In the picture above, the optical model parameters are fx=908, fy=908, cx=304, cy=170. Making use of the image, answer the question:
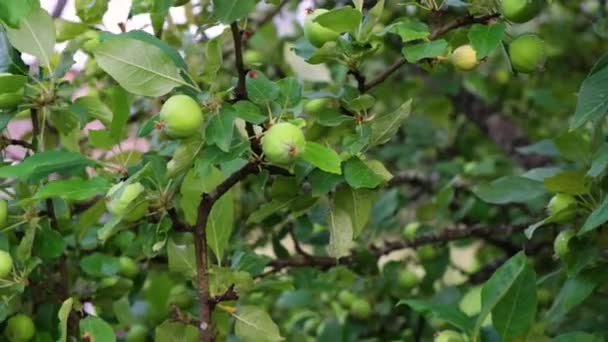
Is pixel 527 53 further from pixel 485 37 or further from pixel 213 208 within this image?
pixel 213 208

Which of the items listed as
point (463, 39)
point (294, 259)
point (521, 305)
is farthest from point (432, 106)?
point (521, 305)

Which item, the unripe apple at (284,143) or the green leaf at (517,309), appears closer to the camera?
the unripe apple at (284,143)

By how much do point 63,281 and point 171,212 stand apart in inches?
11.0

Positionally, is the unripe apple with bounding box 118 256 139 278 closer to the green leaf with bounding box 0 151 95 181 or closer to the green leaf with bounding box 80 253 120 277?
the green leaf with bounding box 80 253 120 277

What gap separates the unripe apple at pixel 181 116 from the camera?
2.57ft

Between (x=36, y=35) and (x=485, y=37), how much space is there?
0.47m

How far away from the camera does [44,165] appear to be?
0.87m

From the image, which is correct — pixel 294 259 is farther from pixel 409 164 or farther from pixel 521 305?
pixel 409 164

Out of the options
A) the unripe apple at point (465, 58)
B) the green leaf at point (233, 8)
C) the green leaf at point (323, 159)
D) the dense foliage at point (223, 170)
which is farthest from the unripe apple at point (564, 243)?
the green leaf at point (233, 8)

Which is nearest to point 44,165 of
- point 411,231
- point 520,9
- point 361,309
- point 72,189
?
point 72,189

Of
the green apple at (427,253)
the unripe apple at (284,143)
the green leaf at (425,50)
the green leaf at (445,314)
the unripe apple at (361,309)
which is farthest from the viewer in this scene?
the green apple at (427,253)

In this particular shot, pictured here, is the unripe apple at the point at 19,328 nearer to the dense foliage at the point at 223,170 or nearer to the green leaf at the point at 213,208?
the dense foliage at the point at 223,170

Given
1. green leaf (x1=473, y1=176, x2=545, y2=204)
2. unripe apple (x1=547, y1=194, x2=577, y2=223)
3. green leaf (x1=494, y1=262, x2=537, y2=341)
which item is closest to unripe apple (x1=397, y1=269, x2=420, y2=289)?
green leaf (x1=473, y1=176, x2=545, y2=204)

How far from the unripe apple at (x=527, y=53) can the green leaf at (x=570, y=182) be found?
5.5 inches
